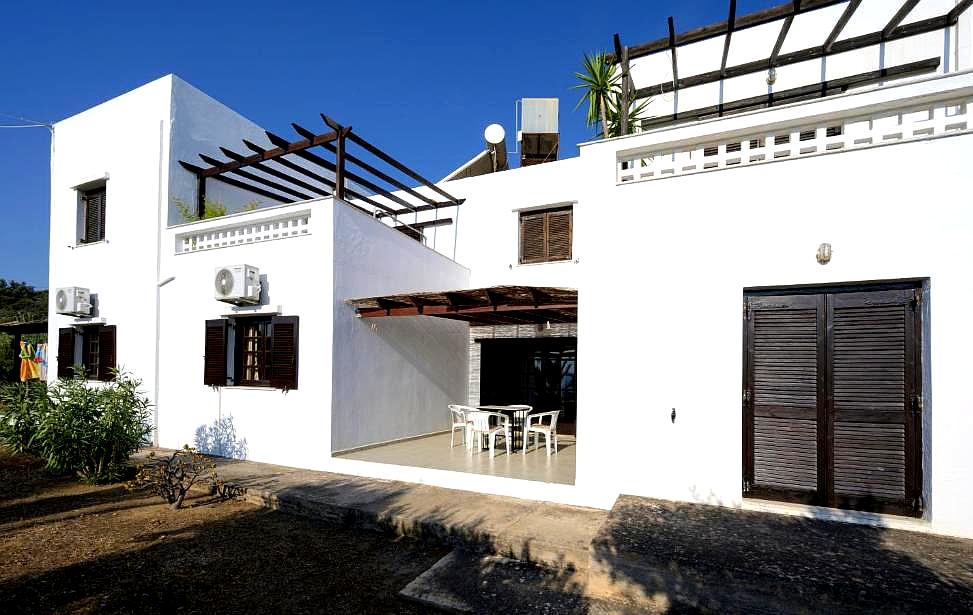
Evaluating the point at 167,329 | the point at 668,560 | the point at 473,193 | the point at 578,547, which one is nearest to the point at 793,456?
the point at 668,560

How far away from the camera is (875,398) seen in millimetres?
4371

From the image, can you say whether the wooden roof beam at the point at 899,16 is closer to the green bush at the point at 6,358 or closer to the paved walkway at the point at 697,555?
the paved walkway at the point at 697,555

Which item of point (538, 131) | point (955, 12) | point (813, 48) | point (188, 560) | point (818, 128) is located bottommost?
point (188, 560)

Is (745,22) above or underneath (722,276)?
above

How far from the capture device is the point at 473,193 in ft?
36.9

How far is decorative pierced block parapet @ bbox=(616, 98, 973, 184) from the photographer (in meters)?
4.29

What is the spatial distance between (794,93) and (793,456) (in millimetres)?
6475

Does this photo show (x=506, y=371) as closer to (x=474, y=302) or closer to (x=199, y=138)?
(x=474, y=302)

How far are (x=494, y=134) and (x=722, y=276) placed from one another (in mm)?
9127

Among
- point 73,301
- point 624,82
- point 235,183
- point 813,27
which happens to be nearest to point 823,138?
point 624,82

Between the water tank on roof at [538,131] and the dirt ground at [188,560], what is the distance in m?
10.4

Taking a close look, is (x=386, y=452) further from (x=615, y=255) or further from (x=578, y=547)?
(x=615, y=255)

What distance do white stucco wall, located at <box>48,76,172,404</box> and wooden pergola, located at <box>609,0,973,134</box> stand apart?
866 cm

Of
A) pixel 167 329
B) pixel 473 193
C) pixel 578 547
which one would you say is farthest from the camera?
pixel 473 193
